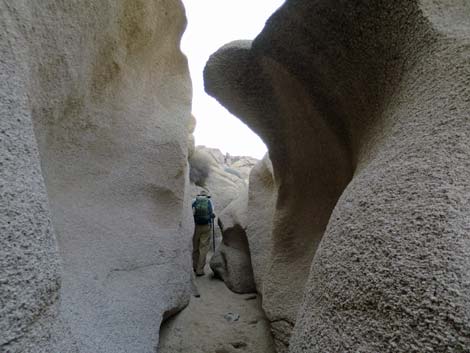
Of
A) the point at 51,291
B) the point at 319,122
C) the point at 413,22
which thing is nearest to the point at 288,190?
the point at 319,122

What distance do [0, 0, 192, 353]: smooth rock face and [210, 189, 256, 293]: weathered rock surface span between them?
3.77 ft

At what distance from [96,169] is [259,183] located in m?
2.23

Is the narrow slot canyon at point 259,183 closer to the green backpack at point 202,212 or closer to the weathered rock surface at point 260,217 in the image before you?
the weathered rock surface at point 260,217

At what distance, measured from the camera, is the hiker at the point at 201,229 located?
187 inches

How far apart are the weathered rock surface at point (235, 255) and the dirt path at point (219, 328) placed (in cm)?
21

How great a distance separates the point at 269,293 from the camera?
102 inches

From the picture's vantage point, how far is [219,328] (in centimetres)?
300

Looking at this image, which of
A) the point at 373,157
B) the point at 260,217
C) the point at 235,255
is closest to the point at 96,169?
the point at 373,157

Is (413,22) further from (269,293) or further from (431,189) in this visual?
(269,293)

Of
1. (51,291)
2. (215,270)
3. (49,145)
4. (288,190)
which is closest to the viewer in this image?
(51,291)

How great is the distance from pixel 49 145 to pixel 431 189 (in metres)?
1.91

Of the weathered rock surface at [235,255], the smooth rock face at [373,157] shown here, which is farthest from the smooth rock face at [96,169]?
the weathered rock surface at [235,255]

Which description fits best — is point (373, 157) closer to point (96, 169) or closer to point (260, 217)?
point (96, 169)

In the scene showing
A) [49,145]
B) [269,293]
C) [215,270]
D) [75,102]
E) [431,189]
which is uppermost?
[75,102]
